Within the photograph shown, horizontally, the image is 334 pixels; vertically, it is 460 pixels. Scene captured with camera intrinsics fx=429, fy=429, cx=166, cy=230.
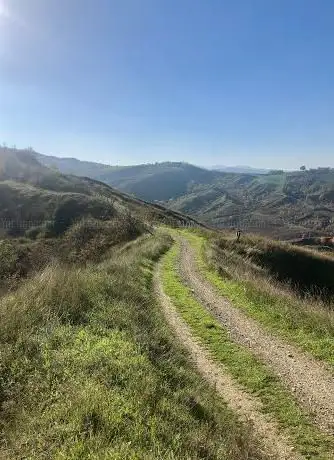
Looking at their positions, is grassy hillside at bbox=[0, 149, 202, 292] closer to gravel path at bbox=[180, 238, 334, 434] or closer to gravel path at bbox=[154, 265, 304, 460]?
gravel path at bbox=[154, 265, 304, 460]

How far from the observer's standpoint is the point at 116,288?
15.0 metres

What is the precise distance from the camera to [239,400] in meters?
9.30

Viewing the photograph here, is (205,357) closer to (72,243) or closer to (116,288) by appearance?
(116,288)

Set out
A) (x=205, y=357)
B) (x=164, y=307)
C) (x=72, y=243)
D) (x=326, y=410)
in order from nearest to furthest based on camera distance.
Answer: (x=326, y=410) → (x=205, y=357) → (x=164, y=307) → (x=72, y=243)

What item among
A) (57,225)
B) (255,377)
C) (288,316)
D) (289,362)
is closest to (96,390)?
(255,377)

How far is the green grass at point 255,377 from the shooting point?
301 inches

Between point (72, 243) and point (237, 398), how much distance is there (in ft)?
128

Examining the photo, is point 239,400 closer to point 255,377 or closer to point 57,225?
point 255,377

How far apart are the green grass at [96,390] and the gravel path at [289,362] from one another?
1.78 metres

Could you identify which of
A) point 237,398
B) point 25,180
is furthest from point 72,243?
point 25,180

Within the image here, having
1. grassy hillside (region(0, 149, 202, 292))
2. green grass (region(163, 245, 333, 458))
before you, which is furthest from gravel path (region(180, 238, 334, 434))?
grassy hillside (region(0, 149, 202, 292))

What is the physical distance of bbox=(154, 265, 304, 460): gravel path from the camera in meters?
7.46

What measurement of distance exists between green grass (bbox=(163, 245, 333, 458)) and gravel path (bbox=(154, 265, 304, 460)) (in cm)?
19

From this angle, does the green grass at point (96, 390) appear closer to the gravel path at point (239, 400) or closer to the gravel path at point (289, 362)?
the gravel path at point (239, 400)
